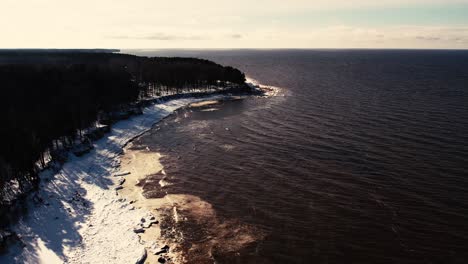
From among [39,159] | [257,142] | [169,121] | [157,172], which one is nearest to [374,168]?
[257,142]

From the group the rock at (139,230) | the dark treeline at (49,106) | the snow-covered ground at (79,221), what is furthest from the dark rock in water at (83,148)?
the rock at (139,230)

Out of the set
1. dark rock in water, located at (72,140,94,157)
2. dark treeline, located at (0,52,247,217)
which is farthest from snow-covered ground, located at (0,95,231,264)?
dark treeline, located at (0,52,247,217)

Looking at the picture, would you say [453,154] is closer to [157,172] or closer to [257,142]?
[257,142]

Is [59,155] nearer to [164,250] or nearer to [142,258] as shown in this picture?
[164,250]

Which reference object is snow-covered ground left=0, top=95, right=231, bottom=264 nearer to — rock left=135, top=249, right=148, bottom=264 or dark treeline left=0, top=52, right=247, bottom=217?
rock left=135, top=249, right=148, bottom=264

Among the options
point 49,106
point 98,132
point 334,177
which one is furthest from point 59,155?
point 334,177

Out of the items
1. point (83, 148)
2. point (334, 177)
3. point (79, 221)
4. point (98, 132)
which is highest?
point (98, 132)
